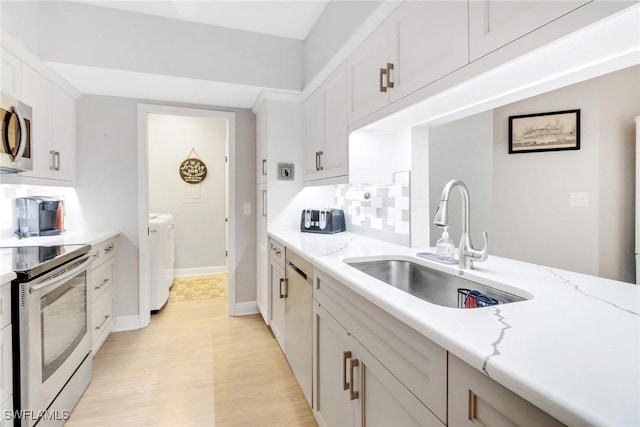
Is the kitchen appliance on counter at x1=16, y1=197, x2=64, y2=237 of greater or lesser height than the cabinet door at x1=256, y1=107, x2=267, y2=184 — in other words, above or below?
→ below

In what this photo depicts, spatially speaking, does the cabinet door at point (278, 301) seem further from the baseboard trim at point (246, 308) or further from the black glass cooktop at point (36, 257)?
the black glass cooktop at point (36, 257)

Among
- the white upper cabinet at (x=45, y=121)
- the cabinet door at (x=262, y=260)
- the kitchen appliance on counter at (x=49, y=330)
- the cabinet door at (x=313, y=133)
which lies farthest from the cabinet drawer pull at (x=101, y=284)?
the cabinet door at (x=313, y=133)

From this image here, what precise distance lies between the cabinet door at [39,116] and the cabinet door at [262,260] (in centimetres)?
166

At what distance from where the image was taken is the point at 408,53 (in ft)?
4.51

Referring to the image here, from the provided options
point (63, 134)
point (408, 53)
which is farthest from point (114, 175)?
point (408, 53)

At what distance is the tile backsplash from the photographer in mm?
1956

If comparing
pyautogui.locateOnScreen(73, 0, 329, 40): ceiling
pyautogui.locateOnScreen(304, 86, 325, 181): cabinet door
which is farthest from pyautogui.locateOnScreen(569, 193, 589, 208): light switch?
pyautogui.locateOnScreen(73, 0, 329, 40): ceiling

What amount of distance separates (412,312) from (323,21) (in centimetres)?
227

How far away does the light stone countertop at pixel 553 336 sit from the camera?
47cm

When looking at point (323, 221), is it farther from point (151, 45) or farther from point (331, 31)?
point (151, 45)

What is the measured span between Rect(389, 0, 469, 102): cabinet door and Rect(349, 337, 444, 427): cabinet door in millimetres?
1054

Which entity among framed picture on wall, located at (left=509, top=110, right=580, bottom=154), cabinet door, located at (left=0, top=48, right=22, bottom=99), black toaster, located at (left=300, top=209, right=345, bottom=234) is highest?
cabinet door, located at (left=0, top=48, right=22, bottom=99)

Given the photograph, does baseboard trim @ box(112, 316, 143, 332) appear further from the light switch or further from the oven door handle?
the light switch

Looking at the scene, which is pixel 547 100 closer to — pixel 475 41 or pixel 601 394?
pixel 475 41
